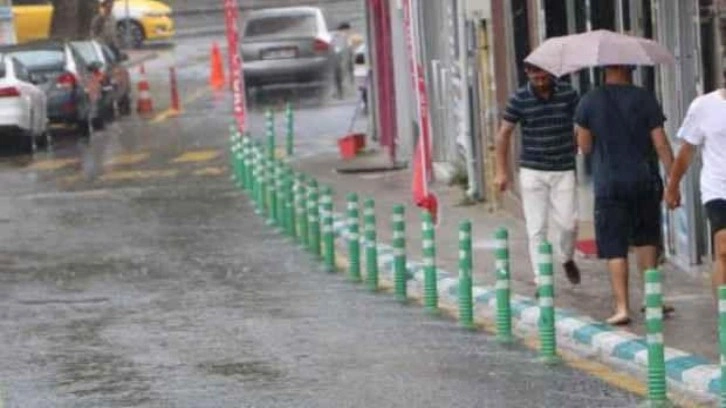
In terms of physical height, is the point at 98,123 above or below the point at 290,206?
below

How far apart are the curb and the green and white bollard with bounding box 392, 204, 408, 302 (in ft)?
1.05

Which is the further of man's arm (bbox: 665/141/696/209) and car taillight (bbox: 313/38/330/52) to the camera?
car taillight (bbox: 313/38/330/52)

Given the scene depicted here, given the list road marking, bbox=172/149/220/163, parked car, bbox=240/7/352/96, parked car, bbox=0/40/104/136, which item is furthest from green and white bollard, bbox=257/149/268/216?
parked car, bbox=240/7/352/96

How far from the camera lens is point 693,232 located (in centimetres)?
1702

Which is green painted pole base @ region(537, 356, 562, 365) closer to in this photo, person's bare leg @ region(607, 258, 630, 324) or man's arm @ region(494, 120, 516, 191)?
person's bare leg @ region(607, 258, 630, 324)

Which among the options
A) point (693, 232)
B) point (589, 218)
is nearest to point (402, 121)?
point (589, 218)

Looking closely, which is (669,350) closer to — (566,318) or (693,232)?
(566,318)

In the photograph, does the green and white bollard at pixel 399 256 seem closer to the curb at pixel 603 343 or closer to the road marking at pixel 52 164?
the curb at pixel 603 343

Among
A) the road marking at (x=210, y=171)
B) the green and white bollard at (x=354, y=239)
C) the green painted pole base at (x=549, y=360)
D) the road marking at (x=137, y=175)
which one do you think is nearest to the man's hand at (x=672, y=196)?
the green painted pole base at (x=549, y=360)

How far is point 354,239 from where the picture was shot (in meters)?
17.9

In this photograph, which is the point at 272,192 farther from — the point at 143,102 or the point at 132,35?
the point at 132,35

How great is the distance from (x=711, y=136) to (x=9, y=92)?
23779mm

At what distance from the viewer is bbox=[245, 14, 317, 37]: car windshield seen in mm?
45781

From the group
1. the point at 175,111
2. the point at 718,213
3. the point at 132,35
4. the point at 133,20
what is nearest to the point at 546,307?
the point at 718,213
